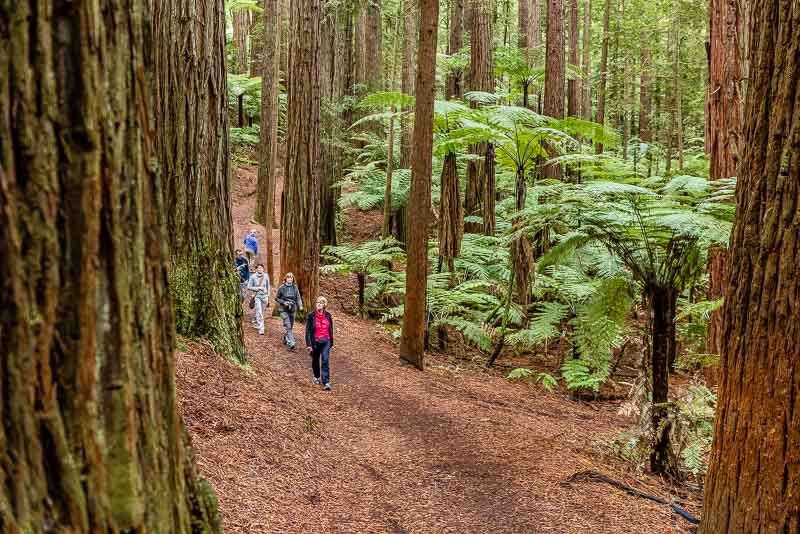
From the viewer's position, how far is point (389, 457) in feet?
22.0

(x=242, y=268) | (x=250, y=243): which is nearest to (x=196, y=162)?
(x=242, y=268)

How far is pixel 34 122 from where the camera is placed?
4.78 feet

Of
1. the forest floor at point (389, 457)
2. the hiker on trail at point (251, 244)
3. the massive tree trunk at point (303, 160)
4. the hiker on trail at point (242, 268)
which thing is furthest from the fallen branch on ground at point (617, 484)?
the hiker on trail at point (251, 244)

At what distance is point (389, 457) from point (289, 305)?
164 inches

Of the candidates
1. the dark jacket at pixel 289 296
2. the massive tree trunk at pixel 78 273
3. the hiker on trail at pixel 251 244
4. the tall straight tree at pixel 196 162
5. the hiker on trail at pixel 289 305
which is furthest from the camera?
the hiker on trail at pixel 251 244

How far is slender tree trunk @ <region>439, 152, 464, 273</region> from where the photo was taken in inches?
503

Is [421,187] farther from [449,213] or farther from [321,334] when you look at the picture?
[321,334]

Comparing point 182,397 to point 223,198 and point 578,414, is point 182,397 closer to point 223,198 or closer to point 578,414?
point 223,198

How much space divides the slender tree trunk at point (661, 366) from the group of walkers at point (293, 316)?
4084 mm

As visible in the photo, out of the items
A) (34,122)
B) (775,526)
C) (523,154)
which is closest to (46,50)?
(34,122)

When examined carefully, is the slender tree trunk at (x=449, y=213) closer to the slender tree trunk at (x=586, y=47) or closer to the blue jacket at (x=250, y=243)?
the blue jacket at (x=250, y=243)

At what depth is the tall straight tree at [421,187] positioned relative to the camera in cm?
977

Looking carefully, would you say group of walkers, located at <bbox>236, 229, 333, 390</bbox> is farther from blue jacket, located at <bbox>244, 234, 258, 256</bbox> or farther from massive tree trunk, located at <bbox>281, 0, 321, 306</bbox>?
massive tree trunk, located at <bbox>281, 0, 321, 306</bbox>

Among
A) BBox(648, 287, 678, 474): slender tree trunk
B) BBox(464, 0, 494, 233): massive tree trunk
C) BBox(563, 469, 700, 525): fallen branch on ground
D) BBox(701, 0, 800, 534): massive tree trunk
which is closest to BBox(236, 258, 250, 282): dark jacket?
BBox(464, 0, 494, 233): massive tree trunk
